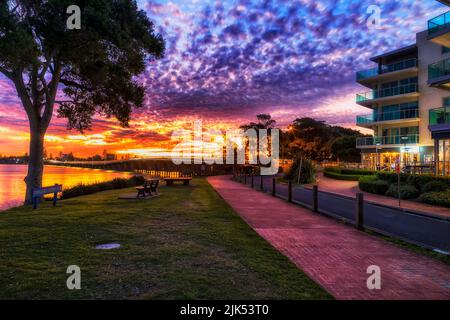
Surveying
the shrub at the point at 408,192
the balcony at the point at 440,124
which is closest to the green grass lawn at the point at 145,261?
the shrub at the point at 408,192

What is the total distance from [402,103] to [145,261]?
4038 centimetres

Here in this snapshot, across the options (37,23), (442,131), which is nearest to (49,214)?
(37,23)

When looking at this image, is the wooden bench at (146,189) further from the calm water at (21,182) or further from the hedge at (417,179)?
the hedge at (417,179)

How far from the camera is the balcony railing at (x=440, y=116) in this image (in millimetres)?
20117

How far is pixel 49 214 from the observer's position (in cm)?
1081

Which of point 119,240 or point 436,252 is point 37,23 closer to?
point 119,240

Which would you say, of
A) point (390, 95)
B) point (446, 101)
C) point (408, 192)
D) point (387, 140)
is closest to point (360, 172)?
point (387, 140)

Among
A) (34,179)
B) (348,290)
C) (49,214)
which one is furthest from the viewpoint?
(34,179)

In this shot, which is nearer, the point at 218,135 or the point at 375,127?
the point at 375,127

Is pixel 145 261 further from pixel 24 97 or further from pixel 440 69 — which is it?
pixel 440 69

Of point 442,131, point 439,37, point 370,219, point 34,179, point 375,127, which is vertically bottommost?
point 370,219

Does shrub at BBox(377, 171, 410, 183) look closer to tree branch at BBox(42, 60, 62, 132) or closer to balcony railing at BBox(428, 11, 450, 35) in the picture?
balcony railing at BBox(428, 11, 450, 35)

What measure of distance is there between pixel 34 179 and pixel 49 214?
5.33 meters

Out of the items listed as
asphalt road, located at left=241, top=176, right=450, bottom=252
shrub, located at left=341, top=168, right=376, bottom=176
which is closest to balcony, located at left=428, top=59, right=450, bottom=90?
asphalt road, located at left=241, top=176, right=450, bottom=252
